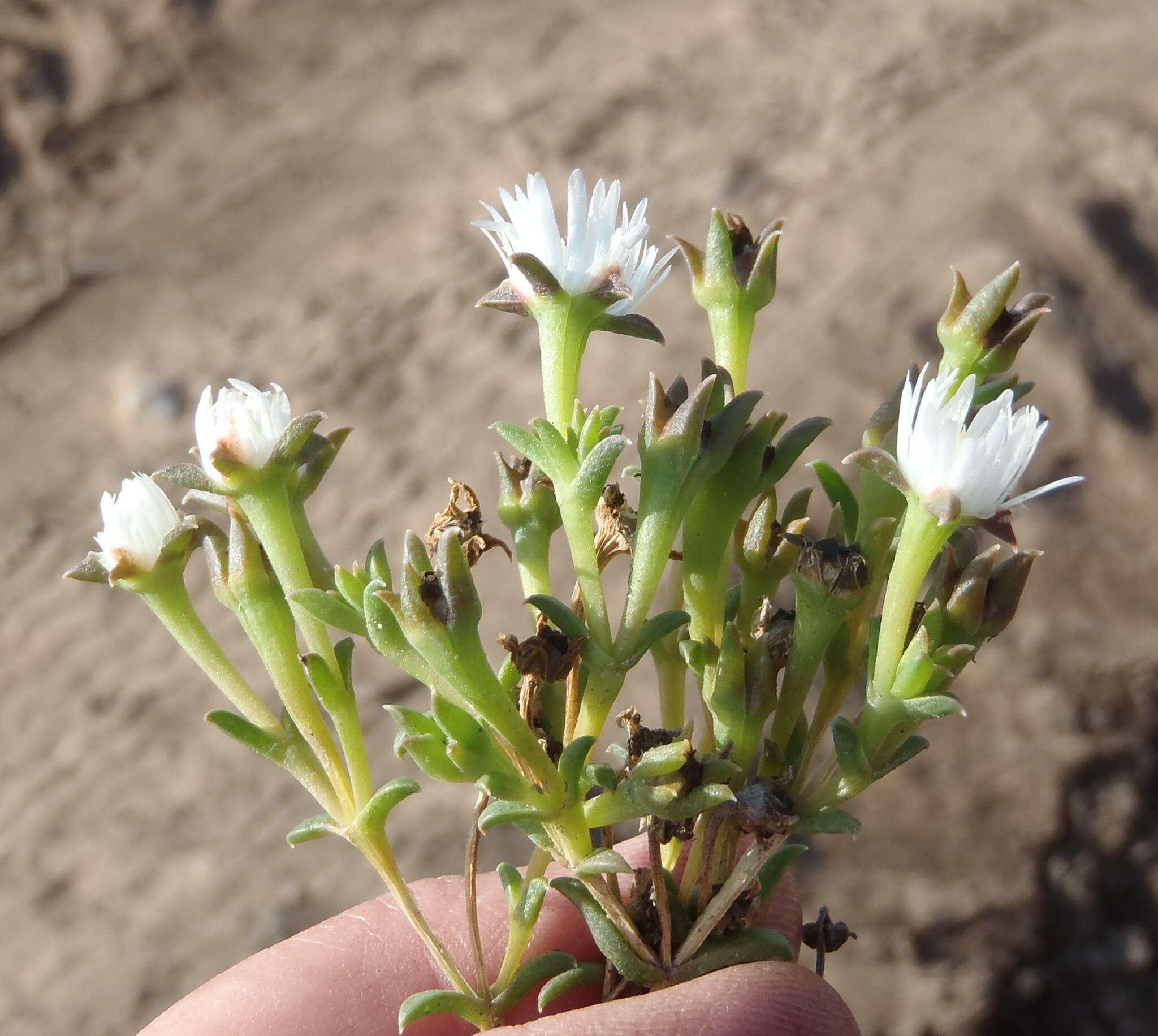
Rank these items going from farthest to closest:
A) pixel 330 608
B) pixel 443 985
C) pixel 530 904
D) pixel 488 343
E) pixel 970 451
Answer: pixel 488 343, pixel 443 985, pixel 530 904, pixel 330 608, pixel 970 451

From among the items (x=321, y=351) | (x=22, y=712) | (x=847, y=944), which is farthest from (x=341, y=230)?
(x=847, y=944)

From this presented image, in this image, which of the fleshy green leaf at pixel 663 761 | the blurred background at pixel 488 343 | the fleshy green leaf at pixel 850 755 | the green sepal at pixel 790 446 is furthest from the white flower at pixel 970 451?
the blurred background at pixel 488 343

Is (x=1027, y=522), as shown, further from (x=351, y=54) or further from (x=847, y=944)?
(x=351, y=54)

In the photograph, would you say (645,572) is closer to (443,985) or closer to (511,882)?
(511,882)

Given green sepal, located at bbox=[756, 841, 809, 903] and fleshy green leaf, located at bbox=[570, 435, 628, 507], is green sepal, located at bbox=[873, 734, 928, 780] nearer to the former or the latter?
green sepal, located at bbox=[756, 841, 809, 903]

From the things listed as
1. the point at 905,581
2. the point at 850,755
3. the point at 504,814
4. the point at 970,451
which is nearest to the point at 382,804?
the point at 504,814

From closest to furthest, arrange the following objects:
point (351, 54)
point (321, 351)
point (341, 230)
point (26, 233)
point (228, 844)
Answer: point (228, 844), point (321, 351), point (341, 230), point (26, 233), point (351, 54)
